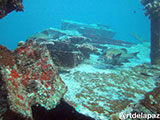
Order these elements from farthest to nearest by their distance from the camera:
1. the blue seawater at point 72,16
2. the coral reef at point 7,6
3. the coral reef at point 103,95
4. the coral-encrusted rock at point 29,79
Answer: the blue seawater at point 72,16
the coral reef at point 7,6
the coral reef at point 103,95
the coral-encrusted rock at point 29,79

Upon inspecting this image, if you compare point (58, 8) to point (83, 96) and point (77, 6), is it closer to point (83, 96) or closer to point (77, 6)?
point (77, 6)

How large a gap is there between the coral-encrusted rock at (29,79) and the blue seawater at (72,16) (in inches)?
5934

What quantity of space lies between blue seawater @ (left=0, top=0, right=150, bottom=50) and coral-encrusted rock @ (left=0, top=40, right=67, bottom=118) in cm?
15071

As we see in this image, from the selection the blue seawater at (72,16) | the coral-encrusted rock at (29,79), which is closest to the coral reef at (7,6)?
the coral-encrusted rock at (29,79)

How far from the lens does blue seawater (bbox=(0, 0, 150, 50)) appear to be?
484 feet

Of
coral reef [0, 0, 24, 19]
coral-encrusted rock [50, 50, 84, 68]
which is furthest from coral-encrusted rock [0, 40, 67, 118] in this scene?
coral-encrusted rock [50, 50, 84, 68]

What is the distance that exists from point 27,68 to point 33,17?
190 m

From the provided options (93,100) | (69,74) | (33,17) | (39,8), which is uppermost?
(39,8)

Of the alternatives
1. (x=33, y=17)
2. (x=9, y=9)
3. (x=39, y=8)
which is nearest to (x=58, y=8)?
(x=39, y=8)

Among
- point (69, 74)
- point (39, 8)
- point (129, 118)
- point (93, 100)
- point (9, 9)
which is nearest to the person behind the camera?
point (129, 118)

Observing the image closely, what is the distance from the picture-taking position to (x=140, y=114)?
216 centimetres

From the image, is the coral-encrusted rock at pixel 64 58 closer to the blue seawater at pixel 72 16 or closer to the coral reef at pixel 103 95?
the coral reef at pixel 103 95

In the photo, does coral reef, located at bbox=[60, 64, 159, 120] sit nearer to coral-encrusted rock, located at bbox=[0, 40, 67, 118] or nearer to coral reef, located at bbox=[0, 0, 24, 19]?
coral-encrusted rock, located at bbox=[0, 40, 67, 118]

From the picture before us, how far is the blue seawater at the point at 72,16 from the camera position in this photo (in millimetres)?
147500
